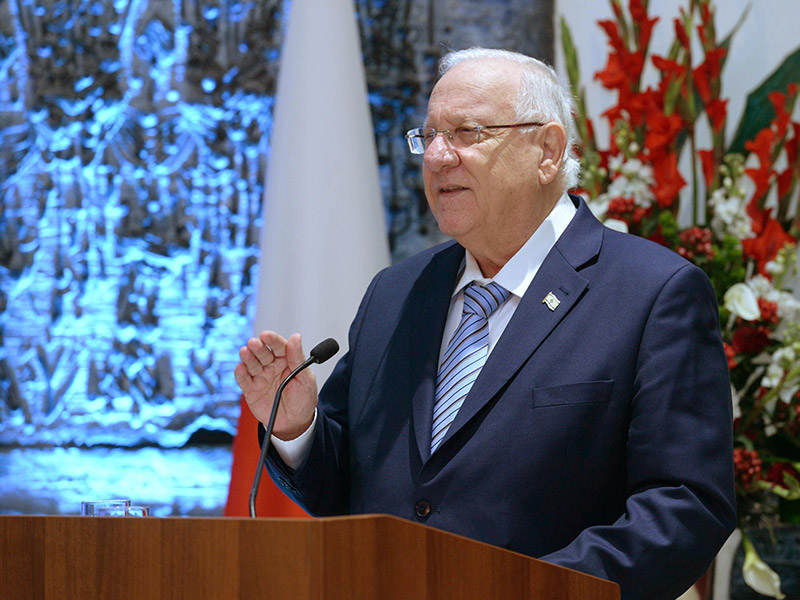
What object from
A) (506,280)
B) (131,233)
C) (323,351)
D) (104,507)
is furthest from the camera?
(131,233)

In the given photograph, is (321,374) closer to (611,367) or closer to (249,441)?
(249,441)

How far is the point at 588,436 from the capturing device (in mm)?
1691

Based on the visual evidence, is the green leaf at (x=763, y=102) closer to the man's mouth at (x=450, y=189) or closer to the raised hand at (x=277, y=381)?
the man's mouth at (x=450, y=189)

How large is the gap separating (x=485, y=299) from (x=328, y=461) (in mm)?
458

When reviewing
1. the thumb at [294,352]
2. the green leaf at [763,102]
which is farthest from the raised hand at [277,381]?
the green leaf at [763,102]

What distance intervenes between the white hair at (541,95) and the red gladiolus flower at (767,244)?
79cm

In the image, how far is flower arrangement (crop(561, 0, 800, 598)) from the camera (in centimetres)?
256

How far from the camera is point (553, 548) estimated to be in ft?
5.51

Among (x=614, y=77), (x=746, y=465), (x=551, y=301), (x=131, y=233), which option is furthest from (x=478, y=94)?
(x=131, y=233)

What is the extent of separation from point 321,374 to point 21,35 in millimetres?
1660

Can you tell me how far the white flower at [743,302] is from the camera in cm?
250

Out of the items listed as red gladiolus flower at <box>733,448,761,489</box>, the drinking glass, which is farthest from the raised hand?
red gladiolus flower at <box>733,448,761,489</box>

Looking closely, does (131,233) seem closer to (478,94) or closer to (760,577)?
(478,94)

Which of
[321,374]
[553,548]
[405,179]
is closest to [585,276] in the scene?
[553,548]
